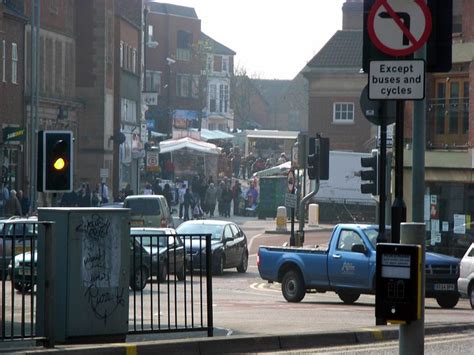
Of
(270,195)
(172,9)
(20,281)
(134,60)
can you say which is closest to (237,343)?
(20,281)

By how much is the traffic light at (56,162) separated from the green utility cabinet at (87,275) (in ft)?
18.0

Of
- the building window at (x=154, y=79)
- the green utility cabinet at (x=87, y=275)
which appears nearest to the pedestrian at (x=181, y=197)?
the green utility cabinet at (x=87, y=275)

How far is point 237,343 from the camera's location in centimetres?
1473

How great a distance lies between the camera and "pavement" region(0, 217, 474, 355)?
13281 millimetres

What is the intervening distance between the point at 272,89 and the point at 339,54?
329 ft

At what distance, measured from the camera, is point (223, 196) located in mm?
65125

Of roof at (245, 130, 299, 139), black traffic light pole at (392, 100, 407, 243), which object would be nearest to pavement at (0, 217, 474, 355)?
black traffic light pole at (392, 100, 407, 243)

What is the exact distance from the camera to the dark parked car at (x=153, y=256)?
581 inches

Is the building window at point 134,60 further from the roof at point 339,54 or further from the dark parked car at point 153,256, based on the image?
the dark parked car at point 153,256

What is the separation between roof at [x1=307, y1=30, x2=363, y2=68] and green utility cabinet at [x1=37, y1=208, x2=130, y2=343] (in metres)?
61.9

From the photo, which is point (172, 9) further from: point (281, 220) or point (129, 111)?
point (281, 220)

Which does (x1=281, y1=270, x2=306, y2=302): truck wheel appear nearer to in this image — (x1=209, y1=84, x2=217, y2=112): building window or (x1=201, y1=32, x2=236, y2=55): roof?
(x1=209, y1=84, x2=217, y2=112): building window

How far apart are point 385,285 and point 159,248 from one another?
638 cm

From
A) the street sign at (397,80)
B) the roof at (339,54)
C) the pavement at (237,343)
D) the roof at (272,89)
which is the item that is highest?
the roof at (272,89)
